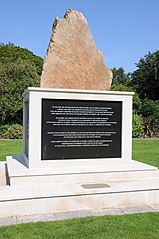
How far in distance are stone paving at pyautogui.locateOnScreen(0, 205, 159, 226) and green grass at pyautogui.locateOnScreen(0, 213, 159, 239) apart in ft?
0.59

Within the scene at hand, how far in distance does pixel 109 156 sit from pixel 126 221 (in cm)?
256

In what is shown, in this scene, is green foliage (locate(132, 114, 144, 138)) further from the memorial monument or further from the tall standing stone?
the tall standing stone

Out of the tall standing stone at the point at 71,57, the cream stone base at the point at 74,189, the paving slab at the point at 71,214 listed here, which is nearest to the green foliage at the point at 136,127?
the tall standing stone at the point at 71,57

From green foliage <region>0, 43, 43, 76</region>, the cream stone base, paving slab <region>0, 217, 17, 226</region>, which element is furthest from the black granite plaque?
green foliage <region>0, 43, 43, 76</region>

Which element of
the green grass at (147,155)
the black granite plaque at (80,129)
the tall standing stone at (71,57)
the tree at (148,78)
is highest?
the tree at (148,78)

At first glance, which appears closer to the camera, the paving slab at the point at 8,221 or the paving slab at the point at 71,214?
the paving slab at the point at 8,221

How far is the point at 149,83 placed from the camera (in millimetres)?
45844

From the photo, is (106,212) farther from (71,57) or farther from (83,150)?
(71,57)

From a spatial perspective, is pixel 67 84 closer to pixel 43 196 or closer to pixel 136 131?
pixel 43 196

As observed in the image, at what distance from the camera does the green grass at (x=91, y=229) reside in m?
4.05

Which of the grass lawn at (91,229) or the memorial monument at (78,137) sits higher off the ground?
the memorial monument at (78,137)

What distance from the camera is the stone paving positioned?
181 inches

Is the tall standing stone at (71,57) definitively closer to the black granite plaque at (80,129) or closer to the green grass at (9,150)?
the black granite plaque at (80,129)

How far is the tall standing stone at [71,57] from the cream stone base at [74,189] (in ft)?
7.17
